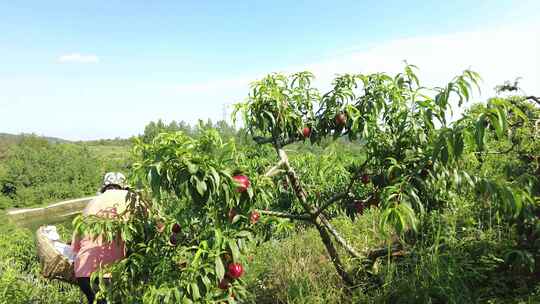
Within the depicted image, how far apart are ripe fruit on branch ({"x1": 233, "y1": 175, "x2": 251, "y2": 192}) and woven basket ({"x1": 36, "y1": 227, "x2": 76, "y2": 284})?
5.98ft

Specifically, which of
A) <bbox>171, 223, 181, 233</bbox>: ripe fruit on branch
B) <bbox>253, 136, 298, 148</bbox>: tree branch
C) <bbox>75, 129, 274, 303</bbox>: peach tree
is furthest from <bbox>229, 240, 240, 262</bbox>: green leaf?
<bbox>253, 136, 298, 148</bbox>: tree branch

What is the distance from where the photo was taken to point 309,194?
2828mm

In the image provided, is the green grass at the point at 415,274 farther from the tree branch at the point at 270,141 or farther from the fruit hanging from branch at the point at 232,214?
the tree branch at the point at 270,141

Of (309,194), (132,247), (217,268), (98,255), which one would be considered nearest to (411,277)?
(309,194)

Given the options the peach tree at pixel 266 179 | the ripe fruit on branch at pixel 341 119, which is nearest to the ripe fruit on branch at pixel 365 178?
the peach tree at pixel 266 179

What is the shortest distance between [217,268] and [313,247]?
2218mm

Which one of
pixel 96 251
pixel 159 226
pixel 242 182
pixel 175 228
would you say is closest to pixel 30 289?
pixel 96 251

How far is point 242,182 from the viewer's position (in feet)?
5.51

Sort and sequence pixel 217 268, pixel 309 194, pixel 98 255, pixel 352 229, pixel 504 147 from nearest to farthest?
pixel 217 268
pixel 98 255
pixel 309 194
pixel 504 147
pixel 352 229

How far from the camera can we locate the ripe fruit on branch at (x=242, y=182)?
1.67m

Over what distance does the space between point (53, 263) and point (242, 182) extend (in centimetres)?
191

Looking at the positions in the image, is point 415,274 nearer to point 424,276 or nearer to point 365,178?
point 424,276

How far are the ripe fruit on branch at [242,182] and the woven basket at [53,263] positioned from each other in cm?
182

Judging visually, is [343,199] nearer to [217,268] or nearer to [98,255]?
[217,268]
